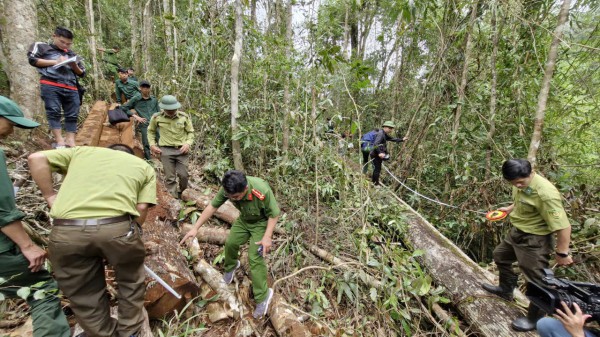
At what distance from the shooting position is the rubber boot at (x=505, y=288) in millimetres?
3291

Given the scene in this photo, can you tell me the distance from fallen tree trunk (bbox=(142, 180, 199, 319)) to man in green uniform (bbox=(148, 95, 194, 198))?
1.02 m

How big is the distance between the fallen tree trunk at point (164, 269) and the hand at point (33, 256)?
86 centimetres

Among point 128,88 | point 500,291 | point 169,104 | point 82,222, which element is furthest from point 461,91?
point 128,88

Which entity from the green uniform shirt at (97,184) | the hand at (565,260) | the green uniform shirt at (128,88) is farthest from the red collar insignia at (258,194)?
the green uniform shirt at (128,88)

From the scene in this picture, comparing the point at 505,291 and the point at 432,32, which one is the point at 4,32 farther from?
the point at 432,32

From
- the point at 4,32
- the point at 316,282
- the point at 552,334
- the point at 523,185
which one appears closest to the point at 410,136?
the point at 523,185

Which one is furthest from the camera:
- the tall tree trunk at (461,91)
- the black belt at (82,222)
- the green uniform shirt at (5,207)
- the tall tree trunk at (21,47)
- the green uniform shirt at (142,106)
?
the green uniform shirt at (142,106)

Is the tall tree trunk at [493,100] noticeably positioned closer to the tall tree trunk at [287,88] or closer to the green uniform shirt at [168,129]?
the tall tree trunk at [287,88]

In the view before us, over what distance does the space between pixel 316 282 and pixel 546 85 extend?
13.2 ft

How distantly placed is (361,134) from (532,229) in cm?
239

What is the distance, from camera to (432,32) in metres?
7.12

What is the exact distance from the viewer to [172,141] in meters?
4.50

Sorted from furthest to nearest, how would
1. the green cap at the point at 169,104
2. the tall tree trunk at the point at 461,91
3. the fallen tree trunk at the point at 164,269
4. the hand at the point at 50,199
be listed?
the tall tree trunk at the point at 461,91
the green cap at the point at 169,104
the fallen tree trunk at the point at 164,269
the hand at the point at 50,199

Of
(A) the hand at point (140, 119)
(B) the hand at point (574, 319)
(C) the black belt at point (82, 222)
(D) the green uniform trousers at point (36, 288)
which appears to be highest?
(A) the hand at point (140, 119)
